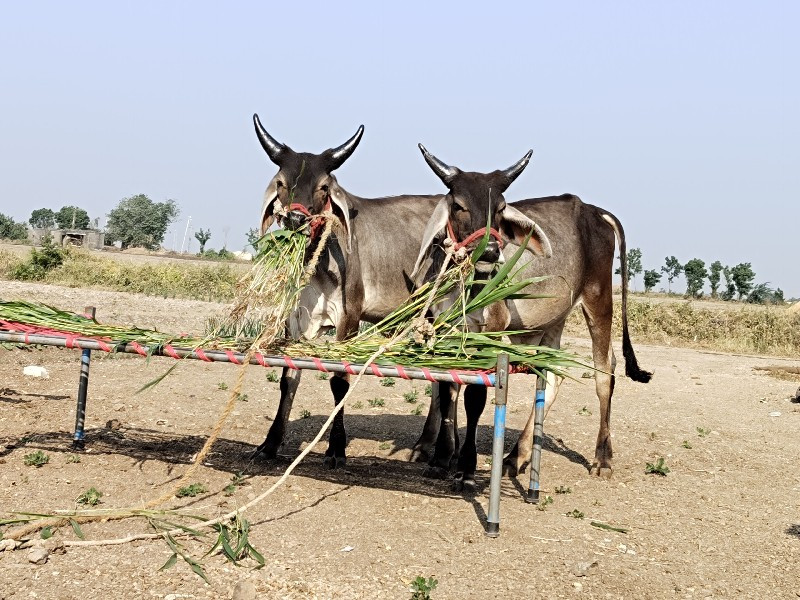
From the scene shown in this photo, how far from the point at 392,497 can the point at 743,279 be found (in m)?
45.5

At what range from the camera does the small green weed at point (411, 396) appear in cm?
1043

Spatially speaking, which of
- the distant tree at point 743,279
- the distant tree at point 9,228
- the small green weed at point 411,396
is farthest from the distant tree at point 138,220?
the small green weed at point 411,396

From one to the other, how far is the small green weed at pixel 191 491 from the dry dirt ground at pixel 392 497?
3.2 inches

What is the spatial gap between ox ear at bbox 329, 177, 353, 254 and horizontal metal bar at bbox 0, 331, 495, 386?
1743 millimetres

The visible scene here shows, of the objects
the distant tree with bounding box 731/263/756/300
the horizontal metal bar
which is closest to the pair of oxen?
the horizontal metal bar

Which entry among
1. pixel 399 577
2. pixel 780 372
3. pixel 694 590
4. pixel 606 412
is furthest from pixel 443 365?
pixel 780 372

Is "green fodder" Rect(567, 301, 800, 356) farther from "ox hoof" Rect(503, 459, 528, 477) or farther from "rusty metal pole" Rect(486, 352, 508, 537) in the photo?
"rusty metal pole" Rect(486, 352, 508, 537)

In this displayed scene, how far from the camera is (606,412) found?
8055mm

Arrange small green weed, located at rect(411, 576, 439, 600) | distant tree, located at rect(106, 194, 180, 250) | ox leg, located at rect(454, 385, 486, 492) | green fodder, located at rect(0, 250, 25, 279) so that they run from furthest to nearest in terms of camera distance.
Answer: distant tree, located at rect(106, 194, 180, 250)
green fodder, located at rect(0, 250, 25, 279)
ox leg, located at rect(454, 385, 486, 492)
small green weed, located at rect(411, 576, 439, 600)

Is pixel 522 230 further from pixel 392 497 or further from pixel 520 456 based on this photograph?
pixel 392 497

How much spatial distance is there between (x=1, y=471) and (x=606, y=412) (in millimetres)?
4876

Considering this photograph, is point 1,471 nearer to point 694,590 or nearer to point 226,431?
point 226,431

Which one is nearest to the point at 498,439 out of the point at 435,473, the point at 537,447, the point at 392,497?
the point at 537,447

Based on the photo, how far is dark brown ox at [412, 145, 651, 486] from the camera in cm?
667
